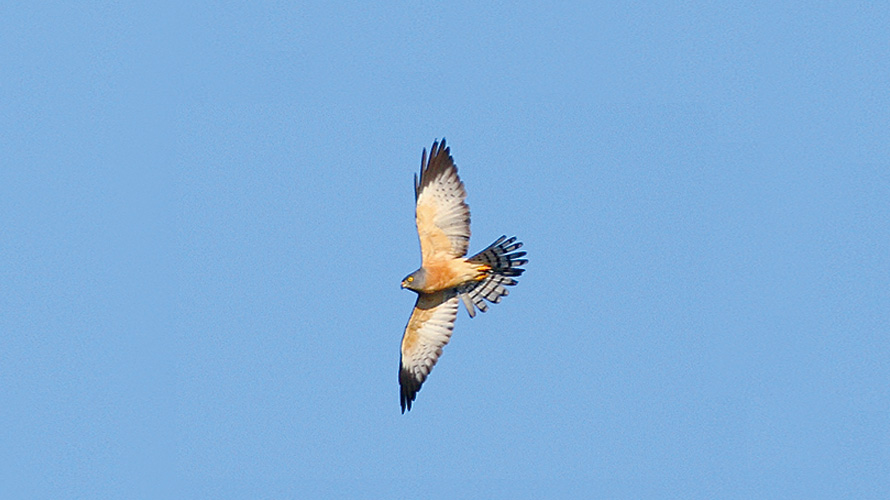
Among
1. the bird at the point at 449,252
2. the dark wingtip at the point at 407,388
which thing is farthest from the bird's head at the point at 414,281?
the dark wingtip at the point at 407,388

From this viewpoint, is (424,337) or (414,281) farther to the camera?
(424,337)

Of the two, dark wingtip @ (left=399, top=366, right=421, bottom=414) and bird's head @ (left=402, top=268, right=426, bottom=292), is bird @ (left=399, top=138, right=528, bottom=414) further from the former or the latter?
dark wingtip @ (left=399, top=366, right=421, bottom=414)

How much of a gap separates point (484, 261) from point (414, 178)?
140 centimetres

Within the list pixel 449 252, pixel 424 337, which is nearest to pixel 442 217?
pixel 449 252

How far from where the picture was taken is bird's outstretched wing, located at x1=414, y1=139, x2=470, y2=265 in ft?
53.4

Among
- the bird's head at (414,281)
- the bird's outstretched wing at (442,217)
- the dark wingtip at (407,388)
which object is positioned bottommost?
the dark wingtip at (407,388)

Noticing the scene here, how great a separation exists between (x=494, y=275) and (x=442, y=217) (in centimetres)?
100

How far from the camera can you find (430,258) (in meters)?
16.3

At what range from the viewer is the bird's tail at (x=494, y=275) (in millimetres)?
15969

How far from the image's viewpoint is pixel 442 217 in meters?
16.3

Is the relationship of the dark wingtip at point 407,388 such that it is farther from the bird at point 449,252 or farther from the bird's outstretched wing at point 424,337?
the bird at point 449,252

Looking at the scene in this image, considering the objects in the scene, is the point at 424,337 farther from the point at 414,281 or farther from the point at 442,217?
the point at 442,217

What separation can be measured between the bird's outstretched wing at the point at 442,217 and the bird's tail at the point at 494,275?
34 cm

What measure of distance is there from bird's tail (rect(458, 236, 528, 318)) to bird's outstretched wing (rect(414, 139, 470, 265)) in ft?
1.12
